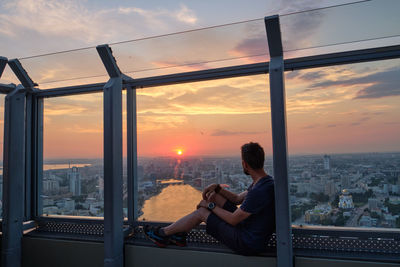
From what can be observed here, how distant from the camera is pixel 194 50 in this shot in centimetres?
289

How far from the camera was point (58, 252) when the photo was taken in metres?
3.32

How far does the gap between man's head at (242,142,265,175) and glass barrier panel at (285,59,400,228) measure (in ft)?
0.96

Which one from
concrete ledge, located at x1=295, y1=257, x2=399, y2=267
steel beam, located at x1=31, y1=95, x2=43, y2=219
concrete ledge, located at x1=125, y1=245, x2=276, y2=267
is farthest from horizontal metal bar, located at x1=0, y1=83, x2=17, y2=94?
concrete ledge, located at x1=295, y1=257, x2=399, y2=267

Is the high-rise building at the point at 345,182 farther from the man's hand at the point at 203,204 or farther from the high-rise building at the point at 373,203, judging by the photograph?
the man's hand at the point at 203,204

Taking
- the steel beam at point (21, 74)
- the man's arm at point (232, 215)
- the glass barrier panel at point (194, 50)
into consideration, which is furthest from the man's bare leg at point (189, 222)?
the steel beam at point (21, 74)

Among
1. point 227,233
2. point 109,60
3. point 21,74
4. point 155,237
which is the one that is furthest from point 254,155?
point 21,74

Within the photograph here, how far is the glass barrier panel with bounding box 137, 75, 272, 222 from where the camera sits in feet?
9.29

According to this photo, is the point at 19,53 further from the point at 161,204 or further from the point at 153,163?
the point at 161,204

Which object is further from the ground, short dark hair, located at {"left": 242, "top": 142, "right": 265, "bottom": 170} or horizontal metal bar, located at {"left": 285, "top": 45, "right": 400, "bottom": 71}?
horizontal metal bar, located at {"left": 285, "top": 45, "right": 400, "bottom": 71}

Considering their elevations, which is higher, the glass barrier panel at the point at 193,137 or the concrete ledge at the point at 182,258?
the glass barrier panel at the point at 193,137

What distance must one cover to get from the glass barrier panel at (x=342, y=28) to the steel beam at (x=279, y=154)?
0.13 m

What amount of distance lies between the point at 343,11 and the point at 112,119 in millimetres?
2461

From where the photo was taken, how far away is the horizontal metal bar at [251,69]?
2.48 meters

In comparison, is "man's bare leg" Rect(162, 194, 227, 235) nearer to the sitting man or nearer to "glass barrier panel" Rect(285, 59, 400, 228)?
the sitting man
